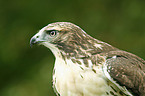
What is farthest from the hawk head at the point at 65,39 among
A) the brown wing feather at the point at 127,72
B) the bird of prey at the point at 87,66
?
the brown wing feather at the point at 127,72

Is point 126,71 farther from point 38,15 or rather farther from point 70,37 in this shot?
point 38,15

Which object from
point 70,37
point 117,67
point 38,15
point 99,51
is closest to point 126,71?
point 117,67

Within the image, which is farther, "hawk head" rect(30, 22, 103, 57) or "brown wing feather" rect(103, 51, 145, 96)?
"hawk head" rect(30, 22, 103, 57)

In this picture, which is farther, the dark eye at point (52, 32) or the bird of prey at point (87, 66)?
the dark eye at point (52, 32)

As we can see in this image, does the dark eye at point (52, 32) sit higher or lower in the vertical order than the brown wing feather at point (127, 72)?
higher

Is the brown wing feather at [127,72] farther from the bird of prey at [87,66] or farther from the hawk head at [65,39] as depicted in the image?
the hawk head at [65,39]

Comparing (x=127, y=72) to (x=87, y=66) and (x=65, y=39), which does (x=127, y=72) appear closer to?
(x=87, y=66)

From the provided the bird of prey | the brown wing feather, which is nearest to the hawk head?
the bird of prey

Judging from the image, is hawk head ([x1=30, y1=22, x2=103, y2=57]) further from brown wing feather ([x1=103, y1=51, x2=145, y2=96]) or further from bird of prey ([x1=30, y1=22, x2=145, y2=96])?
brown wing feather ([x1=103, y1=51, x2=145, y2=96])

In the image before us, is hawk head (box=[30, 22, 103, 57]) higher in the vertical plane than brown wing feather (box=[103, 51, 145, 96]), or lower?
higher
